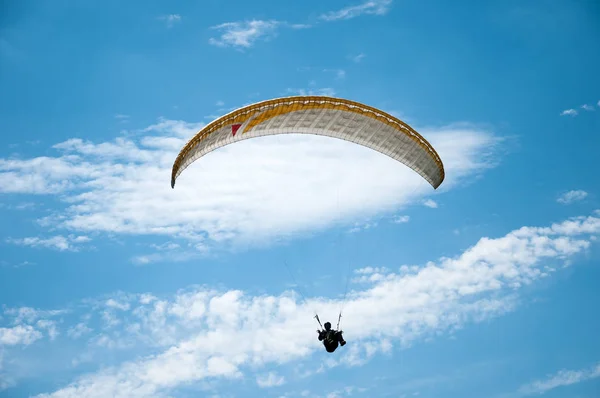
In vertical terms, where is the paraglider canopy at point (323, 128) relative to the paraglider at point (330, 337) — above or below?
above

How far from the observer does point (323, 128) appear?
43.9 m

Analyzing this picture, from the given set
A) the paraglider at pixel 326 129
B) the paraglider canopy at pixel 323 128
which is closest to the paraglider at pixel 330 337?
the paraglider at pixel 326 129

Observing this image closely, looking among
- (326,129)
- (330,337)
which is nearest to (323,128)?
(326,129)

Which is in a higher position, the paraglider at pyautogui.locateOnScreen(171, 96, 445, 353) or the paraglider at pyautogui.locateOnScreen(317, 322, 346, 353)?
the paraglider at pyautogui.locateOnScreen(171, 96, 445, 353)

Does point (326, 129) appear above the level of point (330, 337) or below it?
above

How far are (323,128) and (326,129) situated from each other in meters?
0.23

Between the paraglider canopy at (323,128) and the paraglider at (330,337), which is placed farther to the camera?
the paraglider at (330,337)

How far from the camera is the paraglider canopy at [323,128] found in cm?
3862

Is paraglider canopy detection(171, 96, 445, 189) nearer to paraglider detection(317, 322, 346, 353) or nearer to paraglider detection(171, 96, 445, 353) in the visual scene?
paraglider detection(171, 96, 445, 353)

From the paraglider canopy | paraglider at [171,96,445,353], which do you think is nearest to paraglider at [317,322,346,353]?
paraglider at [171,96,445,353]

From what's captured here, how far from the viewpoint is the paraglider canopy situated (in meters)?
38.6

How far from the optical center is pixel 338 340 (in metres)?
44.0

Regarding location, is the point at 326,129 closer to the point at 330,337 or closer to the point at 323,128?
the point at 323,128

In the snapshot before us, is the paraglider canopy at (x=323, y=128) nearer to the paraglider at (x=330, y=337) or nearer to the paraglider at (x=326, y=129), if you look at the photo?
the paraglider at (x=326, y=129)
